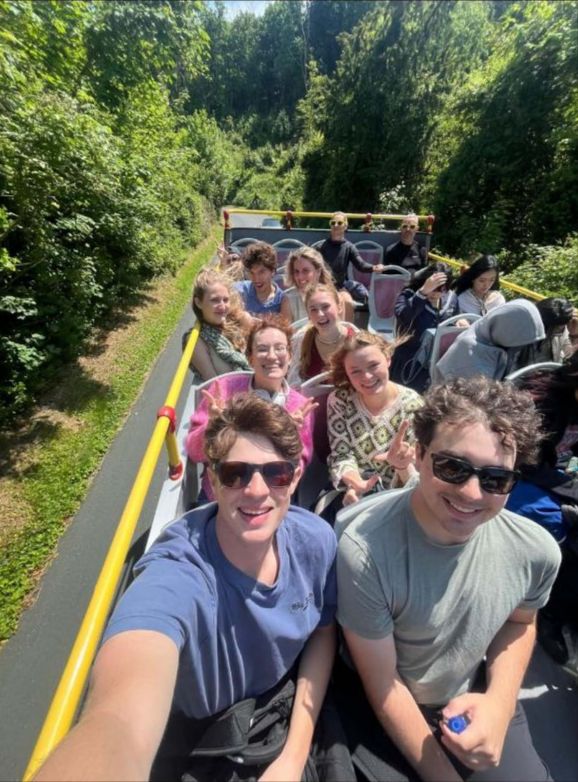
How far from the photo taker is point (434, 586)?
1.25m

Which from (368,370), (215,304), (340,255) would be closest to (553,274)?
(340,255)

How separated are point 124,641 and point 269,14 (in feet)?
199

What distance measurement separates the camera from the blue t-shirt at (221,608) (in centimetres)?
106

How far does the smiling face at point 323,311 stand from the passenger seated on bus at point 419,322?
1044 mm

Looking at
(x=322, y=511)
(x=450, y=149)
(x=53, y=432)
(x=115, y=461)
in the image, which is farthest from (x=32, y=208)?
(x=450, y=149)

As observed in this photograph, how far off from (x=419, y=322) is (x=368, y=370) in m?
2.03

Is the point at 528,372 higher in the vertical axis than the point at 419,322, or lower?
lower

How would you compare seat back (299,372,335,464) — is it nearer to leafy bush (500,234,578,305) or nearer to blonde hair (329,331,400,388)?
blonde hair (329,331,400,388)

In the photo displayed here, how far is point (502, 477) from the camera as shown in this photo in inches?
46.6

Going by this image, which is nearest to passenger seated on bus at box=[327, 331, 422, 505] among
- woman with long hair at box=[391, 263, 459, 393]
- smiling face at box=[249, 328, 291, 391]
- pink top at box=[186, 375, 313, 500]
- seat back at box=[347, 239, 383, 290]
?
pink top at box=[186, 375, 313, 500]

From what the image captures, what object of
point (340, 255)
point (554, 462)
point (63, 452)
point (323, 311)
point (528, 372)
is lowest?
point (63, 452)

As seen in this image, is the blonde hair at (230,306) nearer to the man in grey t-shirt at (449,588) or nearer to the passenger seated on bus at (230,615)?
the passenger seated on bus at (230,615)

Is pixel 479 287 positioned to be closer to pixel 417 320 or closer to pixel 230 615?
pixel 417 320

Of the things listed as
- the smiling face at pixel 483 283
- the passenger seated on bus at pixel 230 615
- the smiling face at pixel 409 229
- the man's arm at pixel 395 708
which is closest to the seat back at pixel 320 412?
the passenger seated on bus at pixel 230 615
